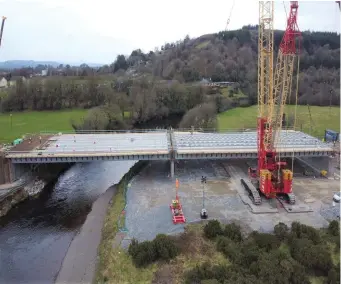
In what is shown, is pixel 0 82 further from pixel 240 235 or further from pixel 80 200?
pixel 240 235

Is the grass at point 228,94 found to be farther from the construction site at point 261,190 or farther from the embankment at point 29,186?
the embankment at point 29,186

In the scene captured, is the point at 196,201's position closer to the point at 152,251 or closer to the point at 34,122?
the point at 152,251

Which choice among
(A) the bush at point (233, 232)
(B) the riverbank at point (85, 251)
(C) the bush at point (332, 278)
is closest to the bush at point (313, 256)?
(C) the bush at point (332, 278)

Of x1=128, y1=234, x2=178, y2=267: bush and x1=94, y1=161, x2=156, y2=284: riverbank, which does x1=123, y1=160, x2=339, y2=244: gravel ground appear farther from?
x1=128, y1=234, x2=178, y2=267: bush

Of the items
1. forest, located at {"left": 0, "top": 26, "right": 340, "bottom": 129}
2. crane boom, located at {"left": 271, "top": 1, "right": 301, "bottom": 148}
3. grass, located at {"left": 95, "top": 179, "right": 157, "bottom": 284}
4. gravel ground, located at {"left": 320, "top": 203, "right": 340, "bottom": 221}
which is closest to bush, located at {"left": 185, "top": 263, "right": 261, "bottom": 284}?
grass, located at {"left": 95, "top": 179, "right": 157, "bottom": 284}

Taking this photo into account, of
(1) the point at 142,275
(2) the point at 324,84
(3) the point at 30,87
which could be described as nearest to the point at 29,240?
(1) the point at 142,275

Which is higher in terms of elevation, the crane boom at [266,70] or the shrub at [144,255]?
the crane boom at [266,70]
